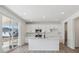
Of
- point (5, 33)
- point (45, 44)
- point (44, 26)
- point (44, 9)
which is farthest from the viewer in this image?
point (44, 26)

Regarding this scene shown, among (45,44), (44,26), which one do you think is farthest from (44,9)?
(44,26)

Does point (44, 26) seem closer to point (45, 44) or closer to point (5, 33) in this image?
point (45, 44)

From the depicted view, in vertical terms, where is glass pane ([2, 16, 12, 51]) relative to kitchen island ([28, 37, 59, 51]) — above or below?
above

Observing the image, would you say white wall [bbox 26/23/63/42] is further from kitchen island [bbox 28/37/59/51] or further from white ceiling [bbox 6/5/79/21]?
white ceiling [bbox 6/5/79/21]

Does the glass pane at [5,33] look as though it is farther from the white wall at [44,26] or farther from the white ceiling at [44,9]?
the white wall at [44,26]

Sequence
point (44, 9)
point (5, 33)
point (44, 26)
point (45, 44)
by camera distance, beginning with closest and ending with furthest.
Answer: point (44, 9), point (5, 33), point (45, 44), point (44, 26)

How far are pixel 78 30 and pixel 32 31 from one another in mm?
5011

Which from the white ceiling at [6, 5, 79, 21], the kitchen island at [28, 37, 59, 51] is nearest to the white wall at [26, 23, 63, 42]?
the kitchen island at [28, 37, 59, 51]

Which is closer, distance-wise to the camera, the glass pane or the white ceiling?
the white ceiling

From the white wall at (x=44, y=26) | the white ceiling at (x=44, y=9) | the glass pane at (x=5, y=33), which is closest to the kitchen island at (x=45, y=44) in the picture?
the glass pane at (x=5, y=33)
